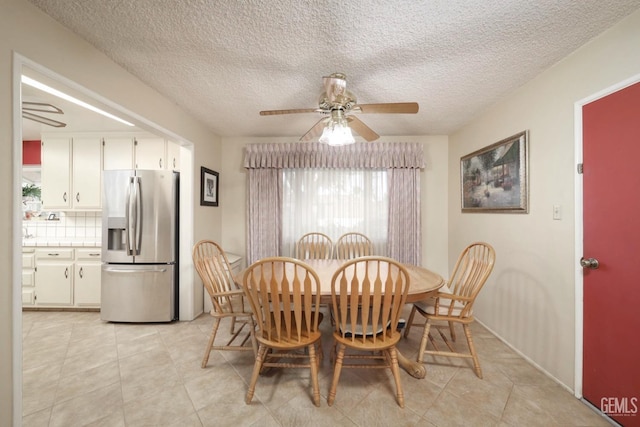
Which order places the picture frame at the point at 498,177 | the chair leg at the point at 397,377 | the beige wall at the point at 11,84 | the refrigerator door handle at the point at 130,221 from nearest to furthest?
the beige wall at the point at 11,84, the chair leg at the point at 397,377, the picture frame at the point at 498,177, the refrigerator door handle at the point at 130,221

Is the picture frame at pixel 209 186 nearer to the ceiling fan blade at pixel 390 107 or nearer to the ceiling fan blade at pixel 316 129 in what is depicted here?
the ceiling fan blade at pixel 316 129

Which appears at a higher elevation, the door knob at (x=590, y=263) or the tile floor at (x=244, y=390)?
the door knob at (x=590, y=263)

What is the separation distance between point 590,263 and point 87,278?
4.97m

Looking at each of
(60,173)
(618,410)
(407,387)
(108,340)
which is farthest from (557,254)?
(60,173)

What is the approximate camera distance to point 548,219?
74.2 inches

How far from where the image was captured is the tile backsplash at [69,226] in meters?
3.38

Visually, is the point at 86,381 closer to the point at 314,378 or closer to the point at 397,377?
the point at 314,378

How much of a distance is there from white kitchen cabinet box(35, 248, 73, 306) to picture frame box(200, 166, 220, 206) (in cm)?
180

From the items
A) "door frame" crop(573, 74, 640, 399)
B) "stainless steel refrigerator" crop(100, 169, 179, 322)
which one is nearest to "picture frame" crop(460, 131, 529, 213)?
"door frame" crop(573, 74, 640, 399)

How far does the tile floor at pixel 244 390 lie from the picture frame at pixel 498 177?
1397 millimetres

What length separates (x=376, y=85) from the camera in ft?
6.84

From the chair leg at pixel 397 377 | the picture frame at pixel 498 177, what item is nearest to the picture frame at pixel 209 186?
the chair leg at pixel 397 377

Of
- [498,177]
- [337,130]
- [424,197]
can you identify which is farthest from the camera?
[424,197]

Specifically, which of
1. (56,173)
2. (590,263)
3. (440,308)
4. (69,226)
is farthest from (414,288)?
(69,226)
